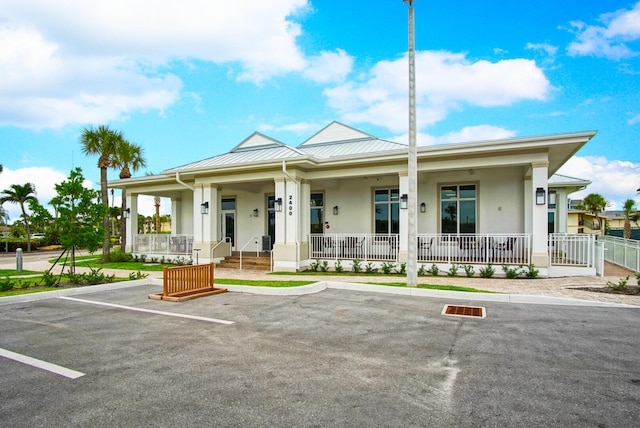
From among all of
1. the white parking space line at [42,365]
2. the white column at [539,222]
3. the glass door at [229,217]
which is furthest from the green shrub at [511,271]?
the glass door at [229,217]

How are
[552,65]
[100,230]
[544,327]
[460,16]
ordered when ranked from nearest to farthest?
[544,327], [100,230], [460,16], [552,65]

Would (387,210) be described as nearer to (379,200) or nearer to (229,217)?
(379,200)

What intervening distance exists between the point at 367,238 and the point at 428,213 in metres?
2.59

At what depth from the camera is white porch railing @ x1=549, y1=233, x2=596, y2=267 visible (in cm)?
1077

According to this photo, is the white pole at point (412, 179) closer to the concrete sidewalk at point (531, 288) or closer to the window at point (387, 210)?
the concrete sidewalk at point (531, 288)

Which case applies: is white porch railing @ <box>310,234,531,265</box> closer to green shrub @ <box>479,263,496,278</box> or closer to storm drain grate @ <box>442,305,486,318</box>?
green shrub @ <box>479,263,496,278</box>

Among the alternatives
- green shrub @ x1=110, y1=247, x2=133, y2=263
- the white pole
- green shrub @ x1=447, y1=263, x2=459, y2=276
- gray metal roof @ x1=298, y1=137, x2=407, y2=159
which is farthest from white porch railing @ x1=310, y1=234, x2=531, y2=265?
green shrub @ x1=110, y1=247, x2=133, y2=263

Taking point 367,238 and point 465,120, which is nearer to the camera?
point 367,238

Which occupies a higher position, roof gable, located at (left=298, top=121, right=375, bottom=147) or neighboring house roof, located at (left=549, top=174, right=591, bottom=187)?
roof gable, located at (left=298, top=121, right=375, bottom=147)

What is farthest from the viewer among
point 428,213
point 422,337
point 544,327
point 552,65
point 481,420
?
point 428,213

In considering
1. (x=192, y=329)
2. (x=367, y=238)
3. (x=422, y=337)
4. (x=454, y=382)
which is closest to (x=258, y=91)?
(x=367, y=238)

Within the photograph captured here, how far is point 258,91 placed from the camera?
15961 mm

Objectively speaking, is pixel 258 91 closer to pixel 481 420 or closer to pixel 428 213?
pixel 428 213

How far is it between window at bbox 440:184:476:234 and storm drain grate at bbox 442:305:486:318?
7014mm
